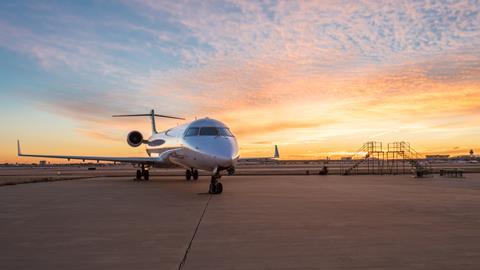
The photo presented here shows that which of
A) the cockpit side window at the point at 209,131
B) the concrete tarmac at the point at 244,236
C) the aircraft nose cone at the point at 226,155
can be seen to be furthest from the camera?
the cockpit side window at the point at 209,131

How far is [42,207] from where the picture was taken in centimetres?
1132

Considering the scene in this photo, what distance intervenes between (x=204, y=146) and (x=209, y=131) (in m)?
1.32

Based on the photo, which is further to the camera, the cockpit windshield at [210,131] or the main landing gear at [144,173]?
the main landing gear at [144,173]

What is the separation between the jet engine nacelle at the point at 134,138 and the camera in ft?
92.6

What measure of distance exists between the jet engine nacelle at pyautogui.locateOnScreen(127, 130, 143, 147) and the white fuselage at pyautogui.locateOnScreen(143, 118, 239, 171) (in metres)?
6.75

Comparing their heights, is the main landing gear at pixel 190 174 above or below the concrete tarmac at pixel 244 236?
above

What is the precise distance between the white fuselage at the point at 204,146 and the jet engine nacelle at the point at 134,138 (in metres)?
6.75

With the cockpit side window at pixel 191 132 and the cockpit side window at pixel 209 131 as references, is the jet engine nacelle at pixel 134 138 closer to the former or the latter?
the cockpit side window at pixel 191 132

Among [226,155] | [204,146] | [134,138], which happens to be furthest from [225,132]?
[134,138]

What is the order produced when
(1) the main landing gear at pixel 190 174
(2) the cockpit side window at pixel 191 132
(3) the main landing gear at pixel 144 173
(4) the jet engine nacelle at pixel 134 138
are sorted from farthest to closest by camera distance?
(4) the jet engine nacelle at pixel 134 138 → (3) the main landing gear at pixel 144 173 → (1) the main landing gear at pixel 190 174 → (2) the cockpit side window at pixel 191 132

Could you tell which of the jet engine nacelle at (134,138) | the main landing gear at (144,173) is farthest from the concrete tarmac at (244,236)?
the jet engine nacelle at (134,138)

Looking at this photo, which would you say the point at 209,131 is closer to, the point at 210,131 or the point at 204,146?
the point at 210,131

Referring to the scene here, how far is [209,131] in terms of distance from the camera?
18.1 metres

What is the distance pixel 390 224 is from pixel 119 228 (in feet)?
16.1
